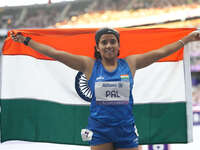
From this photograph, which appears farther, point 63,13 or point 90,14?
point 90,14

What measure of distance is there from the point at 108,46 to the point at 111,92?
12.9 inches

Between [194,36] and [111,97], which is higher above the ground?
[194,36]

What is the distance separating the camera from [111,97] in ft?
6.36

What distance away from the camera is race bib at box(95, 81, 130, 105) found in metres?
1.93

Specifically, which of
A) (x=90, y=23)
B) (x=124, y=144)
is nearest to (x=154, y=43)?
(x=124, y=144)

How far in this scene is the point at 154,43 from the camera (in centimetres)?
332

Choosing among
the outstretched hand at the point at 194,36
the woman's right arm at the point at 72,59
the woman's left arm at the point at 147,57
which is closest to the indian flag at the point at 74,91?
the outstretched hand at the point at 194,36

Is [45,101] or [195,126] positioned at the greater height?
[45,101]

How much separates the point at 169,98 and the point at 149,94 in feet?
0.81

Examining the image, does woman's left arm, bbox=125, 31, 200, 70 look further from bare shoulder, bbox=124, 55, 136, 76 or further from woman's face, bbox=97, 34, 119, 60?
woman's face, bbox=97, 34, 119, 60

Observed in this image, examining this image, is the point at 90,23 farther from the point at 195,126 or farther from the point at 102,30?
the point at 102,30

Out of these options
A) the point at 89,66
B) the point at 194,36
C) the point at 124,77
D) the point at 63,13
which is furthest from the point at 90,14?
the point at 124,77

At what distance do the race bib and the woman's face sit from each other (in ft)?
0.68

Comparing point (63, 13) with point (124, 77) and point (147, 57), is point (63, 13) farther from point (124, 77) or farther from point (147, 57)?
point (124, 77)
